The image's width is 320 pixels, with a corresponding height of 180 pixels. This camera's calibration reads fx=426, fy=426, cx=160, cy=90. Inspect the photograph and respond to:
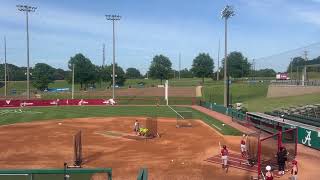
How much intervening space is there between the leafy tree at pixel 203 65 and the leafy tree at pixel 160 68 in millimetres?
9441

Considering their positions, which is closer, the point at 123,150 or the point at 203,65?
the point at 123,150

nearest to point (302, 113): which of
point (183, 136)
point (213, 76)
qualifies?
point (183, 136)

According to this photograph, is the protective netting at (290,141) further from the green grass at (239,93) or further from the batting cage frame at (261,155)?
the green grass at (239,93)

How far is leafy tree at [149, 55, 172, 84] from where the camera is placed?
14648 cm

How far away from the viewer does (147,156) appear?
32.0 m

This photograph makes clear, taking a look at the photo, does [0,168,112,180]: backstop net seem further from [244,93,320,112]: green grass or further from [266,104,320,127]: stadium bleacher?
[244,93,320,112]: green grass

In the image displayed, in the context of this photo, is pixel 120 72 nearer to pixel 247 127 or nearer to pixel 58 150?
pixel 247 127

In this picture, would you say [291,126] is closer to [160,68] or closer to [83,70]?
[160,68]

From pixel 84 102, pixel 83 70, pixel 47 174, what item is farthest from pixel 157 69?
pixel 47 174

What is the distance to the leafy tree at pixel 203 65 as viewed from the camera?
14262cm

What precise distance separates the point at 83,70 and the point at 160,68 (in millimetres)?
26005

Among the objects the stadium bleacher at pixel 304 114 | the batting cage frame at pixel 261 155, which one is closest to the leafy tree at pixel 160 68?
the stadium bleacher at pixel 304 114

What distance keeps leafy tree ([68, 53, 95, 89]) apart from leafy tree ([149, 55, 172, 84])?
67.2 feet

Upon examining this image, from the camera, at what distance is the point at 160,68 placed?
146 m
